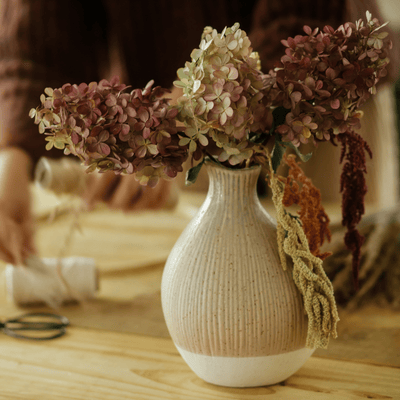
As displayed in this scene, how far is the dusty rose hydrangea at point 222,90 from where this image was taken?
17.1 inches

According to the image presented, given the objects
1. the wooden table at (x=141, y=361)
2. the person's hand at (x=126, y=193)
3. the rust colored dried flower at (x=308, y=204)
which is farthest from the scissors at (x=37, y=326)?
the rust colored dried flower at (x=308, y=204)

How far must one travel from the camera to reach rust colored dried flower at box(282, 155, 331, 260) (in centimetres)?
52

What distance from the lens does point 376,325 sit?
2.43 ft

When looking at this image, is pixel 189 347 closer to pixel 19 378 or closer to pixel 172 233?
pixel 19 378

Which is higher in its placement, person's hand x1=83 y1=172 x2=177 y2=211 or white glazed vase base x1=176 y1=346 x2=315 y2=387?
person's hand x1=83 y1=172 x2=177 y2=211

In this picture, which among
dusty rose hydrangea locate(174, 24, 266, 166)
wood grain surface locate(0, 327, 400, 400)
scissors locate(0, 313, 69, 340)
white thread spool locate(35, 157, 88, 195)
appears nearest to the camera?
dusty rose hydrangea locate(174, 24, 266, 166)

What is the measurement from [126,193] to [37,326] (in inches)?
10.5

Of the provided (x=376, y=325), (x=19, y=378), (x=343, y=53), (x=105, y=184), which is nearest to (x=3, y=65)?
(x=105, y=184)

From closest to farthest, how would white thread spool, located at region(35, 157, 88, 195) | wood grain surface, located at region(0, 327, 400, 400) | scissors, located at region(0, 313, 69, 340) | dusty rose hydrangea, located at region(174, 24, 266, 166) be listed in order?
1. dusty rose hydrangea, located at region(174, 24, 266, 166)
2. wood grain surface, located at region(0, 327, 400, 400)
3. scissors, located at region(0, 313, 69, 340)
4. white thread spool, located at region(35, 157, 88, 195)

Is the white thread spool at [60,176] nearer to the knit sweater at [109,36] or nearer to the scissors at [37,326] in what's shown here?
the knit sweater at [109,36]

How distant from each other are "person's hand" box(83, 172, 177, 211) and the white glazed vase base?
12.9 inches

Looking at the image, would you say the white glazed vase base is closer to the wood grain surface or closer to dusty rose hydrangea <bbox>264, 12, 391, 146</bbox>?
the wood grain surface

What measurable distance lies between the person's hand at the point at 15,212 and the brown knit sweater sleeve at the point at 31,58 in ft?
0.25

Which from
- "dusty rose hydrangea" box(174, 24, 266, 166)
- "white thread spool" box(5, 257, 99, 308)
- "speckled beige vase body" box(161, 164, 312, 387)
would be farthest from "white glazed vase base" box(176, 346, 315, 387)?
"white thread spool" box(5, 257, 99, 308)
